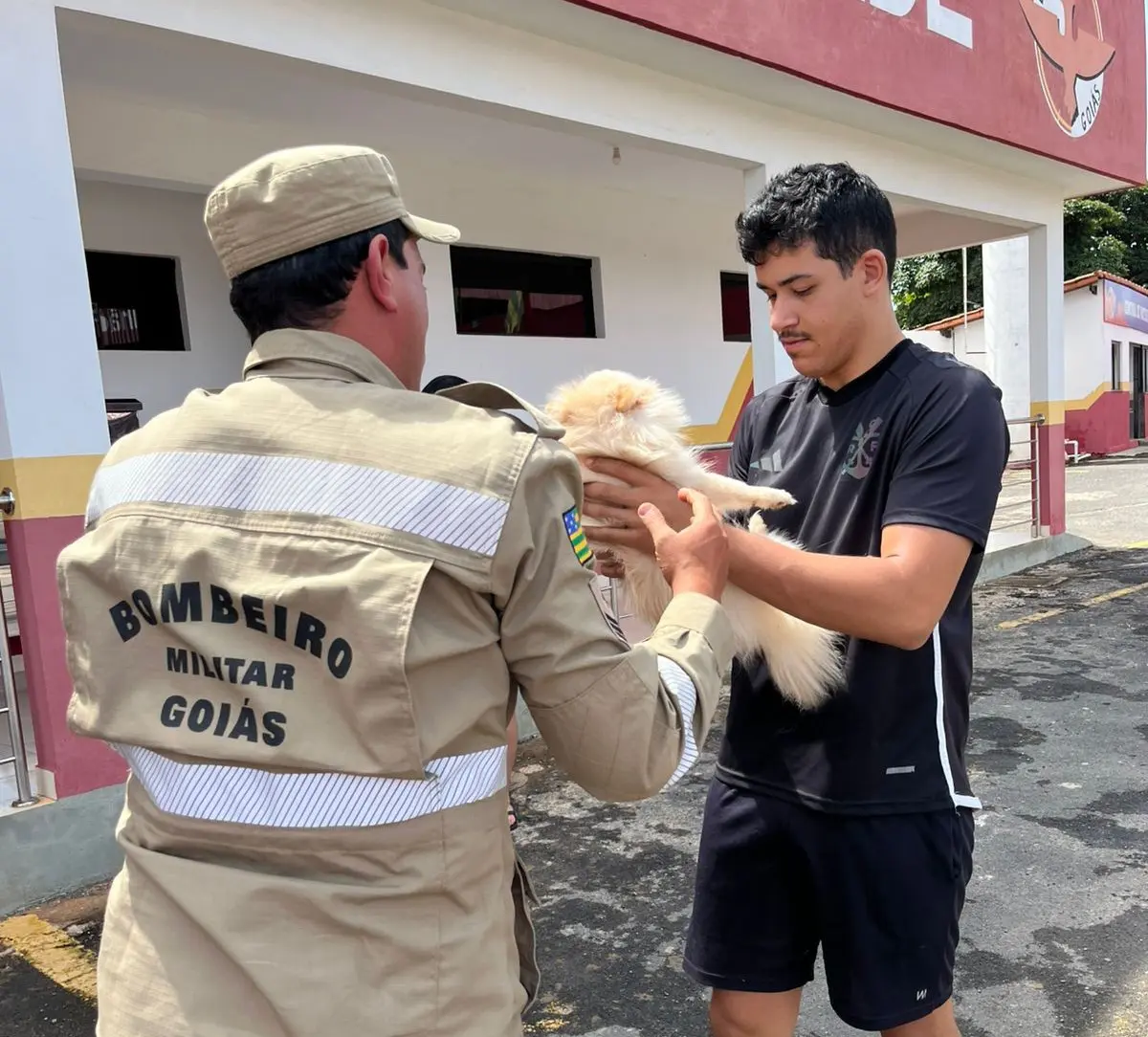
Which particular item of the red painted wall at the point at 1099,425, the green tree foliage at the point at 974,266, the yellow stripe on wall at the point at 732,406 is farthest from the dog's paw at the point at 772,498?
the green tree foliage at the point at 974,266

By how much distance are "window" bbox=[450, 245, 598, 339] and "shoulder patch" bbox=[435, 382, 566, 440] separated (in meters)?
6.52

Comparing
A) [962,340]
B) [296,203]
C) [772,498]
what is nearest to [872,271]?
[772,498]

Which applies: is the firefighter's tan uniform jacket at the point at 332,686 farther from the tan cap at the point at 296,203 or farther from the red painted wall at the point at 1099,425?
the red painted wall at the point at 1099,425

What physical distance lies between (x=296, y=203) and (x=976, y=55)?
7.51m

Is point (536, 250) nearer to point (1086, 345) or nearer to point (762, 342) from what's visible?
point (762, 342)

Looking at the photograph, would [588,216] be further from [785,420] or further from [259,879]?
[259,879]

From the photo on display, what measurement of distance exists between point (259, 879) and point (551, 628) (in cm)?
43

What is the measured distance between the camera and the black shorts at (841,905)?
5.66 ft

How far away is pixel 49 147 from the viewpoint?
11.2 feet

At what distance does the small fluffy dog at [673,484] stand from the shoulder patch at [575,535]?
0.48 meters

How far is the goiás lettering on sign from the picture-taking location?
1052mm

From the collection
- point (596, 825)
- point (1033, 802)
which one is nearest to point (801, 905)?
point (596, 825)

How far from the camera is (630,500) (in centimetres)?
167

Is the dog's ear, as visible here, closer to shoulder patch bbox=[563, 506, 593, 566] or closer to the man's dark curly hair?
the man's dark curly hair
